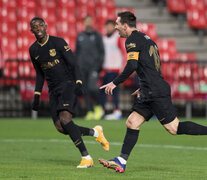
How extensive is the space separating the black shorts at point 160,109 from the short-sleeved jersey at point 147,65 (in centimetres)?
8

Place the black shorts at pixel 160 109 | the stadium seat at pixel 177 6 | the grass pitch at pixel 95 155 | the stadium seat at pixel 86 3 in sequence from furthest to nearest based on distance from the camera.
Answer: the stadium seat at pixel 177 6, the stadium seat at pixel 86 3, the black shorts at pixel 160 109, the grass pitch at pixel 95 155

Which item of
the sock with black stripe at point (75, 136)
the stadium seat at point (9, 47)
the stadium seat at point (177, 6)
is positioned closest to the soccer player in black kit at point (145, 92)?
the sock with black stripe at point (75, 136)

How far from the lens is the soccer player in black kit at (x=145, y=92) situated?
7055mm

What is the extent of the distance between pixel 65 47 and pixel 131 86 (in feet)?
30.3

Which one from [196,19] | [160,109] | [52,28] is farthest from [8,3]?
[160,109]

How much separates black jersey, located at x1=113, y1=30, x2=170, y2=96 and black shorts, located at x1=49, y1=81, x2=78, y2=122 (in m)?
1.00

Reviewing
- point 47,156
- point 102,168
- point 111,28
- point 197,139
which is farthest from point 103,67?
point 102,168

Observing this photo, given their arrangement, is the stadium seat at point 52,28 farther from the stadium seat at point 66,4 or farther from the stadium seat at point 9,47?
the stadium seat at point 9,47

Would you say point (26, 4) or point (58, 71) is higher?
point (26, 4)

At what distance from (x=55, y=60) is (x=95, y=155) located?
1811 mm

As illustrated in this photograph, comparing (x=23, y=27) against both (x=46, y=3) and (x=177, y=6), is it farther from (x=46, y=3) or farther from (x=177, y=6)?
(x=177, y=6)

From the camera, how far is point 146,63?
23.2 ft

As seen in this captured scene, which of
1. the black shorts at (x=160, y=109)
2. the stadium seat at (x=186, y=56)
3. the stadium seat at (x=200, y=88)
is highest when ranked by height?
the black shorts at (x=160, y=109)

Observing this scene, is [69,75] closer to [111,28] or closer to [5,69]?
[111,28]
